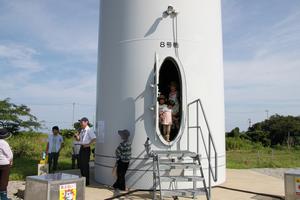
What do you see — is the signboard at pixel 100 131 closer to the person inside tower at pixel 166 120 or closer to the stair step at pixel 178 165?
the person inside tower at pixel 166 120

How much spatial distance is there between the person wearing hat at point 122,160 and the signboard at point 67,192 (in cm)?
233

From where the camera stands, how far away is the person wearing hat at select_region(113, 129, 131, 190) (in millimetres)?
7242

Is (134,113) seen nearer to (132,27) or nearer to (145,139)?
(145,139)

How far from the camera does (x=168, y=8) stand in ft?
25.5

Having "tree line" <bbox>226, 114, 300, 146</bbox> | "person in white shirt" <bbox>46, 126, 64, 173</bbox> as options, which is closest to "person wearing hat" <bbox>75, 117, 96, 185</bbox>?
"person in white shirt" <bbox>46, 126, 64, 173</bbox>

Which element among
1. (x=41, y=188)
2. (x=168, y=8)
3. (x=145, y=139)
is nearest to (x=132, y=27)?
(x=168, y=8)

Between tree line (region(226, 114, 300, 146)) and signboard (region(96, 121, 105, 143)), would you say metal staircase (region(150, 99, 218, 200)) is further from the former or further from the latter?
tree line (region(226, 114, 300, 146))

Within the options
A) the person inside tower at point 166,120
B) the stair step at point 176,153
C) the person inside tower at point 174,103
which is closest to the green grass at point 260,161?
the person inside tower at point 174,103

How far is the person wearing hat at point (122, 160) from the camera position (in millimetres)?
7242

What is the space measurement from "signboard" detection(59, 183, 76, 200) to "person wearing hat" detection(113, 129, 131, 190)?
2.33 meters

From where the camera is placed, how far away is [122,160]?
7.24 meters

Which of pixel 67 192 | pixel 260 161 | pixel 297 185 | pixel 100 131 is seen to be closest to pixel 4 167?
pixel 67 192

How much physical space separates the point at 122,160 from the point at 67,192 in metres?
2.42

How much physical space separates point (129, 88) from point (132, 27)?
1.44 metres
